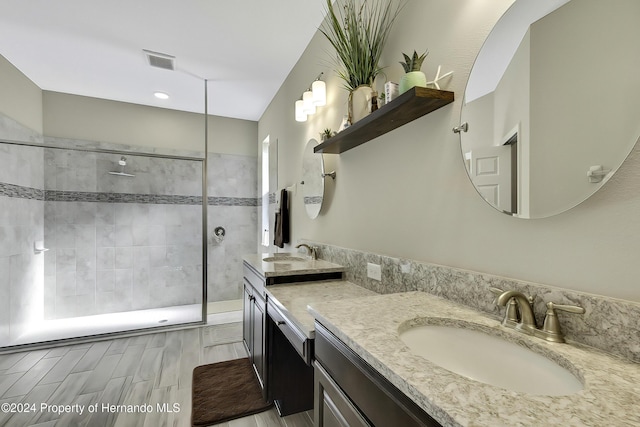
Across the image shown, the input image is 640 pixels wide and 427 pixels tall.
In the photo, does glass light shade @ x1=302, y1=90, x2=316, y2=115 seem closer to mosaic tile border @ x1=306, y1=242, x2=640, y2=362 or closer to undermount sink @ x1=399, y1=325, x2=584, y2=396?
mosaic tile border @ x1=306, y1=242, x2=640, y2=362

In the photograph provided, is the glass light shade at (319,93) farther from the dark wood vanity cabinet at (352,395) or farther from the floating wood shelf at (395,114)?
the dark wood vanity cabinet at (352,395)

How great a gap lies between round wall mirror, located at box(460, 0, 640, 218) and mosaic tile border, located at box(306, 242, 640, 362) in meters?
0.22

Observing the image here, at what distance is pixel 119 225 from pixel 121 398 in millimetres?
2158

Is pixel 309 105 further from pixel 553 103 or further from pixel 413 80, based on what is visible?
pixel 553 103

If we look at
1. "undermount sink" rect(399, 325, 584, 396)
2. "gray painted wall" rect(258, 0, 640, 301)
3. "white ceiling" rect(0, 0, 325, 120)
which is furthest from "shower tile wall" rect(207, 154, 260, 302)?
"undermount sink" rect(399, 325, 584, 396)

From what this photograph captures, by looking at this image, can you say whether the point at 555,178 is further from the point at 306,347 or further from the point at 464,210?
the point at 306,347

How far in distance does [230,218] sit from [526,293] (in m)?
3.83

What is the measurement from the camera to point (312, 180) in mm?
2285

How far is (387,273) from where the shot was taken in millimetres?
1376

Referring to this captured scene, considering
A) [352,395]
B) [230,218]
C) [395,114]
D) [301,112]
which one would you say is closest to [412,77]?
[395,114]

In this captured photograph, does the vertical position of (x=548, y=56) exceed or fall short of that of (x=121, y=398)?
it exceeds it

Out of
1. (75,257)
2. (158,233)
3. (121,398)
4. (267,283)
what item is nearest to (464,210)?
(267,283)

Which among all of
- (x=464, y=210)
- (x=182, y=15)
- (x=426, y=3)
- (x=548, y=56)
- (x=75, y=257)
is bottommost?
(x=75, y=257)

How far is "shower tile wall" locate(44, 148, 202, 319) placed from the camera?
3146 mm
